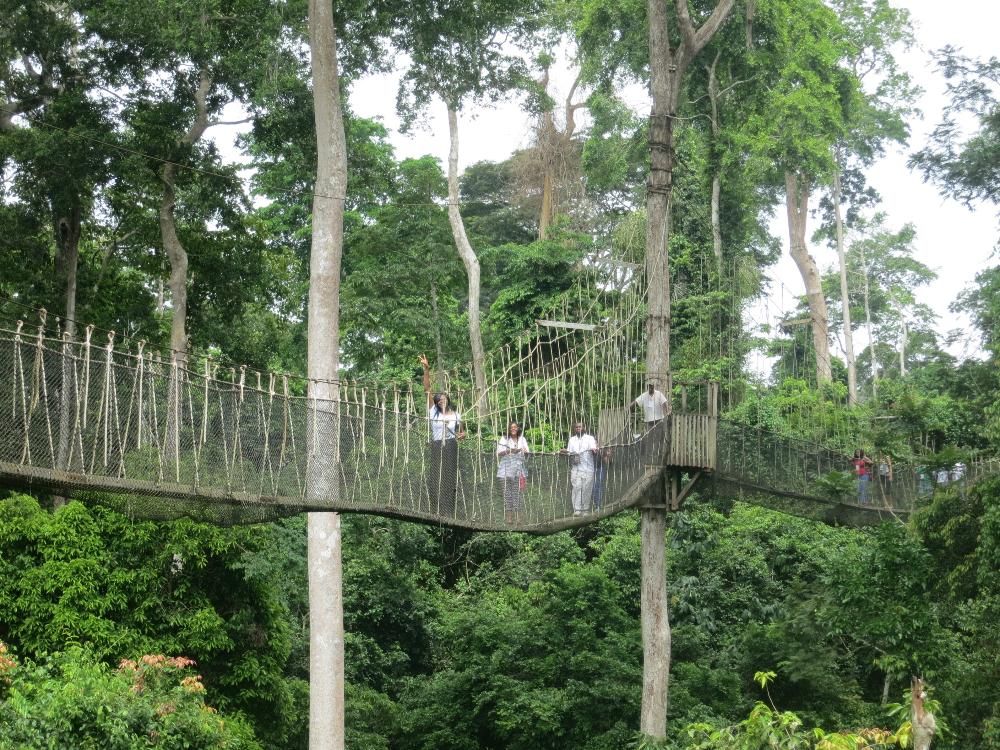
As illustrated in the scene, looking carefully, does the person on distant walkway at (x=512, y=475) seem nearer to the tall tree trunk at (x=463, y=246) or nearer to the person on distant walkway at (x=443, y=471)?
the person on distant walkway at (x=443, y=471)

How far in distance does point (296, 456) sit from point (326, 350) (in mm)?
2363

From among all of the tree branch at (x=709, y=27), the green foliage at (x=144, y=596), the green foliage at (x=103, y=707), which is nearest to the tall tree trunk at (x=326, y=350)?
the green foliage at (x=144, y=596)

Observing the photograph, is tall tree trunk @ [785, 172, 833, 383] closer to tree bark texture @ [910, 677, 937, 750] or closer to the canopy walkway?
the canopy walkway

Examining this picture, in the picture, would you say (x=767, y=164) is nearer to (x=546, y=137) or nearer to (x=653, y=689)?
(x=546, y=137)

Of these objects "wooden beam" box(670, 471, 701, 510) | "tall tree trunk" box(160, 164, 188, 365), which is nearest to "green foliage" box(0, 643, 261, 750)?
"wooden beam" box(670, 471, 701, 510)

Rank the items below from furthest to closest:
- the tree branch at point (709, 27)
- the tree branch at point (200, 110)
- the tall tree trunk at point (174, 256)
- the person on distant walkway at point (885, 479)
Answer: the tree branch at point (200, 110) < the tall tree trunk at point (174, 256) < the person on distant walkway at point (885, 479) < the tree branch at point (709, 27)

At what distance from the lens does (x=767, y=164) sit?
18.8 m

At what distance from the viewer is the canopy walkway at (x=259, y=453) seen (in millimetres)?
5980

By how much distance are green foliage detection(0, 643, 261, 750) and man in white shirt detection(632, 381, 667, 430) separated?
153 inches

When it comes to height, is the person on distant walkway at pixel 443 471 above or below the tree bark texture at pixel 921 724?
above

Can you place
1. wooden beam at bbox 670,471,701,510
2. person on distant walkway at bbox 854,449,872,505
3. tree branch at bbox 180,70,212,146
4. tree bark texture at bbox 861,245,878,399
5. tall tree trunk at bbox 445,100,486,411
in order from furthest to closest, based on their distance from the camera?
tree bark texture at bbox 861,245,878,399 → tall tree trunk at bbox 445,100,486,411 → tree branch at bbox 180,70,212,146 → person on distant walkway at bbox 854,449,872,505 → wooden beam at bbox 670,471,701,510

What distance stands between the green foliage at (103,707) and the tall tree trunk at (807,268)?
15858 millimetres

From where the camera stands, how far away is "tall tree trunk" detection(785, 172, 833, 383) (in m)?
22.6

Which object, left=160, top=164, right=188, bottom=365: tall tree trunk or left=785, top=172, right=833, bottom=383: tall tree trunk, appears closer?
left=160, top=164, right=188, bottom=365: tall tree trunk
